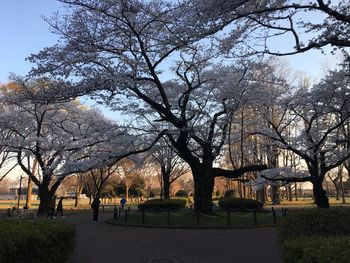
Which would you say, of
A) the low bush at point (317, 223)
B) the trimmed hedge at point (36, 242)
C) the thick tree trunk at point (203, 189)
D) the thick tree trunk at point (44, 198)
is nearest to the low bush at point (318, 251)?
the low bush at point (317, 223)

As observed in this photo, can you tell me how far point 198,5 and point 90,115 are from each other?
73.0 ft

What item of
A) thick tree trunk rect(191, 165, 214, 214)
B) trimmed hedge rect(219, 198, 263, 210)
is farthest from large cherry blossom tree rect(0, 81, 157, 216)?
trimmed hedge rect(219, 198, 263, 210)

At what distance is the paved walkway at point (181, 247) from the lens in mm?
9102

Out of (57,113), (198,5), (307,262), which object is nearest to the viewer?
(307,262)

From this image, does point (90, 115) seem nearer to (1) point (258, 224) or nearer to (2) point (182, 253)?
(1) point (258, 224)

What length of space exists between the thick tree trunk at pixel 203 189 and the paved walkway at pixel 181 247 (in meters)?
4.57

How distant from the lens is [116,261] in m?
8.88

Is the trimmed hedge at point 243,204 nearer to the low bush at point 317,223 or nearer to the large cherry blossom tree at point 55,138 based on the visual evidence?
the large cherry blossom tree at point 55,138

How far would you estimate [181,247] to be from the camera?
10.9m

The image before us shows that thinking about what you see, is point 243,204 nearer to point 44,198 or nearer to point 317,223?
point 44,198

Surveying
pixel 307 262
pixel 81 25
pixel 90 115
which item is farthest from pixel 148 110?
pixel 307 262

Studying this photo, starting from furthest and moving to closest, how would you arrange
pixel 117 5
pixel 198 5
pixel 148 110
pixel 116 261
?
pixel 148 110 < pixel 117 5 < pixel 198 5 < pixel 116 261

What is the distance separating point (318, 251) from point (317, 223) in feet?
8.96

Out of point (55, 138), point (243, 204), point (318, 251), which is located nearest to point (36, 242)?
point (318, 251)
